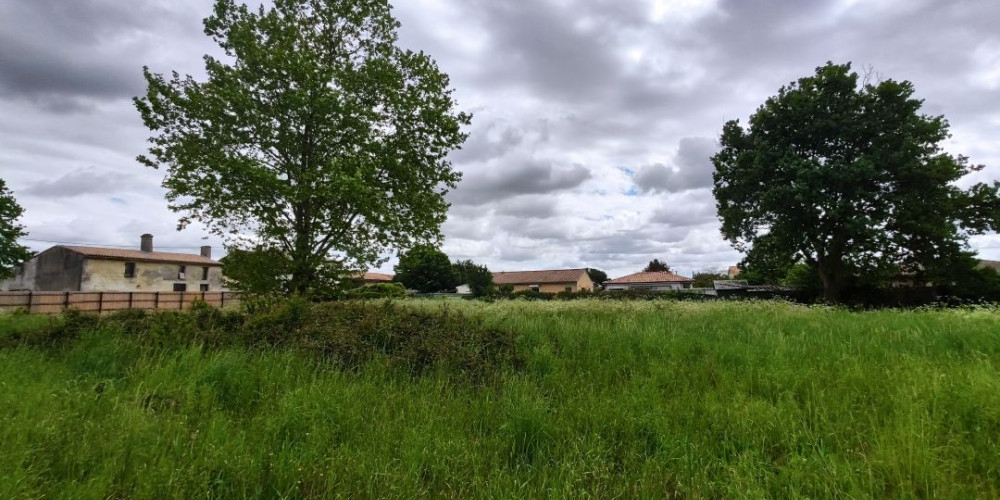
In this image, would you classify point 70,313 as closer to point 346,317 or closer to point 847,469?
point 346,317

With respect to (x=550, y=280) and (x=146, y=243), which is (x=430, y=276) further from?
(x=146, y=243)

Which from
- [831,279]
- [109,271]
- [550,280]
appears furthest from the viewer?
[550,280]

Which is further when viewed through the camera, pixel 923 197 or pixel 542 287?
pixel 542 287

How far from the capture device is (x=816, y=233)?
68.5 ft

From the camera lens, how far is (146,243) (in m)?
41.9

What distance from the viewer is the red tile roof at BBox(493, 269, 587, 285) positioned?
60281 mm

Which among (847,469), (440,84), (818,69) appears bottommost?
(847,469)

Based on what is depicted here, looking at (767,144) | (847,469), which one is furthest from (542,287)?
(847,469)

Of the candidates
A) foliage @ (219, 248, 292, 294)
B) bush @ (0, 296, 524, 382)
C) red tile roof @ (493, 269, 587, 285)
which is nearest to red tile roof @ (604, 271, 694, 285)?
red tile roof @ (493, 269, 587, 285)

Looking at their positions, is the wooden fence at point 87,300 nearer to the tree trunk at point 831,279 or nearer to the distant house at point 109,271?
the distant house at point 109,271

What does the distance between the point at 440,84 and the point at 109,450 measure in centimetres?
1344

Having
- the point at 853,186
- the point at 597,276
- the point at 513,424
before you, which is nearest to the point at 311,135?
the point at 513,424

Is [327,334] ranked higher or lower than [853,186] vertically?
lower

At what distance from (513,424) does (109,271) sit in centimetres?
4668
